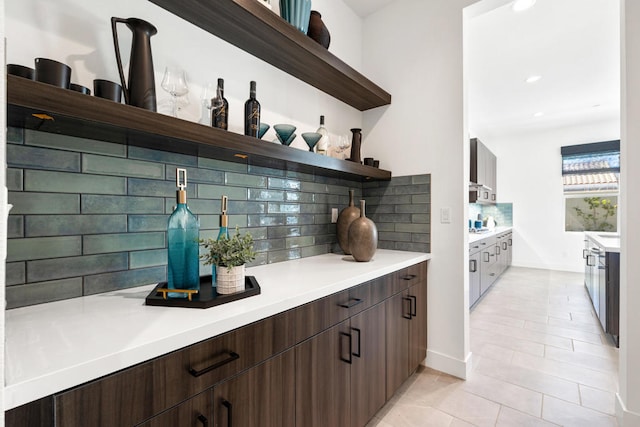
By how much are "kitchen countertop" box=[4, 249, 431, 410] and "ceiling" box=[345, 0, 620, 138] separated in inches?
90.8

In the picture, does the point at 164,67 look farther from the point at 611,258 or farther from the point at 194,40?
the point at 611,258

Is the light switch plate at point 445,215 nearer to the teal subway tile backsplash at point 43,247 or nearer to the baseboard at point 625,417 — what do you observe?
the baseboard at point 625,417

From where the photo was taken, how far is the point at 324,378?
1.23 m

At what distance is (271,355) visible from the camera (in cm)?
100

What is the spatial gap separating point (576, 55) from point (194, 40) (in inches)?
158

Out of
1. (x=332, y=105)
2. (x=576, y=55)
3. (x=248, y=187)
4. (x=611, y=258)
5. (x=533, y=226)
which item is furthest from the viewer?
(x=533, y=226)

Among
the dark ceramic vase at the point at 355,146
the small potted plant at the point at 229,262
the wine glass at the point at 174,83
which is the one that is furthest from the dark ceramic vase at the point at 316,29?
the small potted plant at the point at 229,262

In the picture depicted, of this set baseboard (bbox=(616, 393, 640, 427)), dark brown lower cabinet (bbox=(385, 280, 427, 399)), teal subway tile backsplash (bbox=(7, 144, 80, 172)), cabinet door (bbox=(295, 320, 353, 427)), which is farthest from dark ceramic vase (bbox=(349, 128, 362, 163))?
baseboard (bbox=(616, 393, 640, 427))

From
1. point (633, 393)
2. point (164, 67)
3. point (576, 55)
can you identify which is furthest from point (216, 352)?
point (576, 55)

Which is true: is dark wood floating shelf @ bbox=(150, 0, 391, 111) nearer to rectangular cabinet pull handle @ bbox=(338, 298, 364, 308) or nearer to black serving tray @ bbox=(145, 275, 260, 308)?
black serving tray @ bbox=(145, 275, 260, 308)

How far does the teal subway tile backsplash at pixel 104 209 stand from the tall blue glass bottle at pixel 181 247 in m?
0.28

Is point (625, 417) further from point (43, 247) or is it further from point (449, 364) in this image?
point (43, 247)

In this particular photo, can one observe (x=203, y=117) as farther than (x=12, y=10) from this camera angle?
Yes

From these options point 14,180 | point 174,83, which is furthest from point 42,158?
point 174,83
